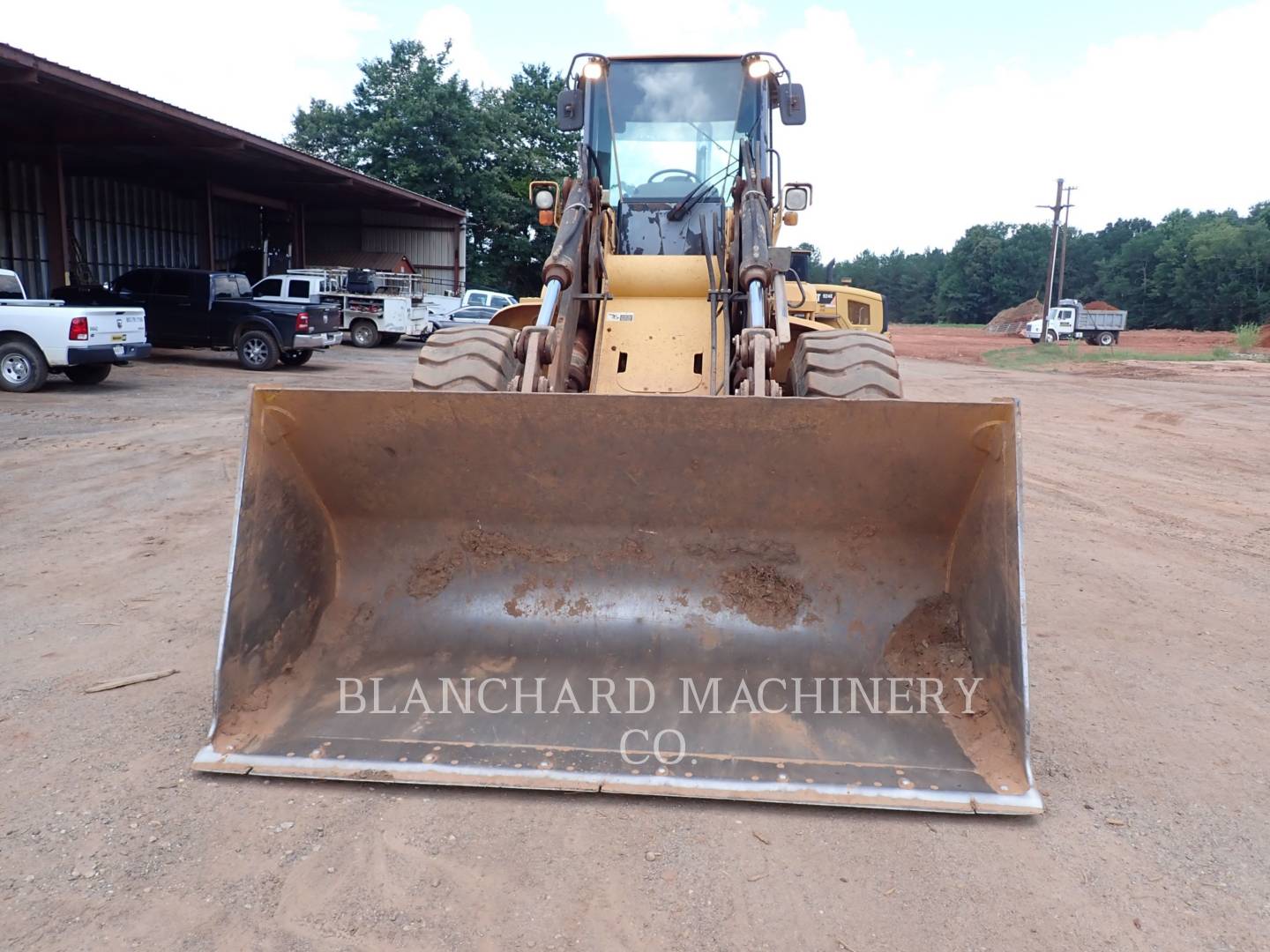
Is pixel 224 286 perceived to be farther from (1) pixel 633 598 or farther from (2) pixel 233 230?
(1) pixel 633 598

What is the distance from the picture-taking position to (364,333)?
22.9 metres

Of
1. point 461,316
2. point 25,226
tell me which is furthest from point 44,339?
point 461,316

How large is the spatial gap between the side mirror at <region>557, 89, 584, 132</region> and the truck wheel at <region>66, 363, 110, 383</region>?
32.6 ft

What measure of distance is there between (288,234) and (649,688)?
1172 inches

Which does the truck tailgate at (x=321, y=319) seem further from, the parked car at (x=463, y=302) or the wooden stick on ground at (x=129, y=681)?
the wooden stick on ground at (x=129, y=681)

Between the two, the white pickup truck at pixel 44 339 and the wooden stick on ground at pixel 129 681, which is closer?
the wooden stick on ground at pixel 129 681

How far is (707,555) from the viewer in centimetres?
337

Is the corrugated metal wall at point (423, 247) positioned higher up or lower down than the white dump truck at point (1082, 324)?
higher up

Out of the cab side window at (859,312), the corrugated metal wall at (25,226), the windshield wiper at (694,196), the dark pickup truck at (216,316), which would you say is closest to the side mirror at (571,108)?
the windshield wiper at (694,196)

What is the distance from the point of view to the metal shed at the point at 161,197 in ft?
51.1

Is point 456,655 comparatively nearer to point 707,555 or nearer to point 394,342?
point 707,555

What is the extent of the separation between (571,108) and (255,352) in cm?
1262

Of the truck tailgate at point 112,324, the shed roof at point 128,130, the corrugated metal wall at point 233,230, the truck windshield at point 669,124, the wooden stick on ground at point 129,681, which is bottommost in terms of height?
the wooden stick on ground at point 129,681

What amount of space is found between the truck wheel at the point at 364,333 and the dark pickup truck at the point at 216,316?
566cm
